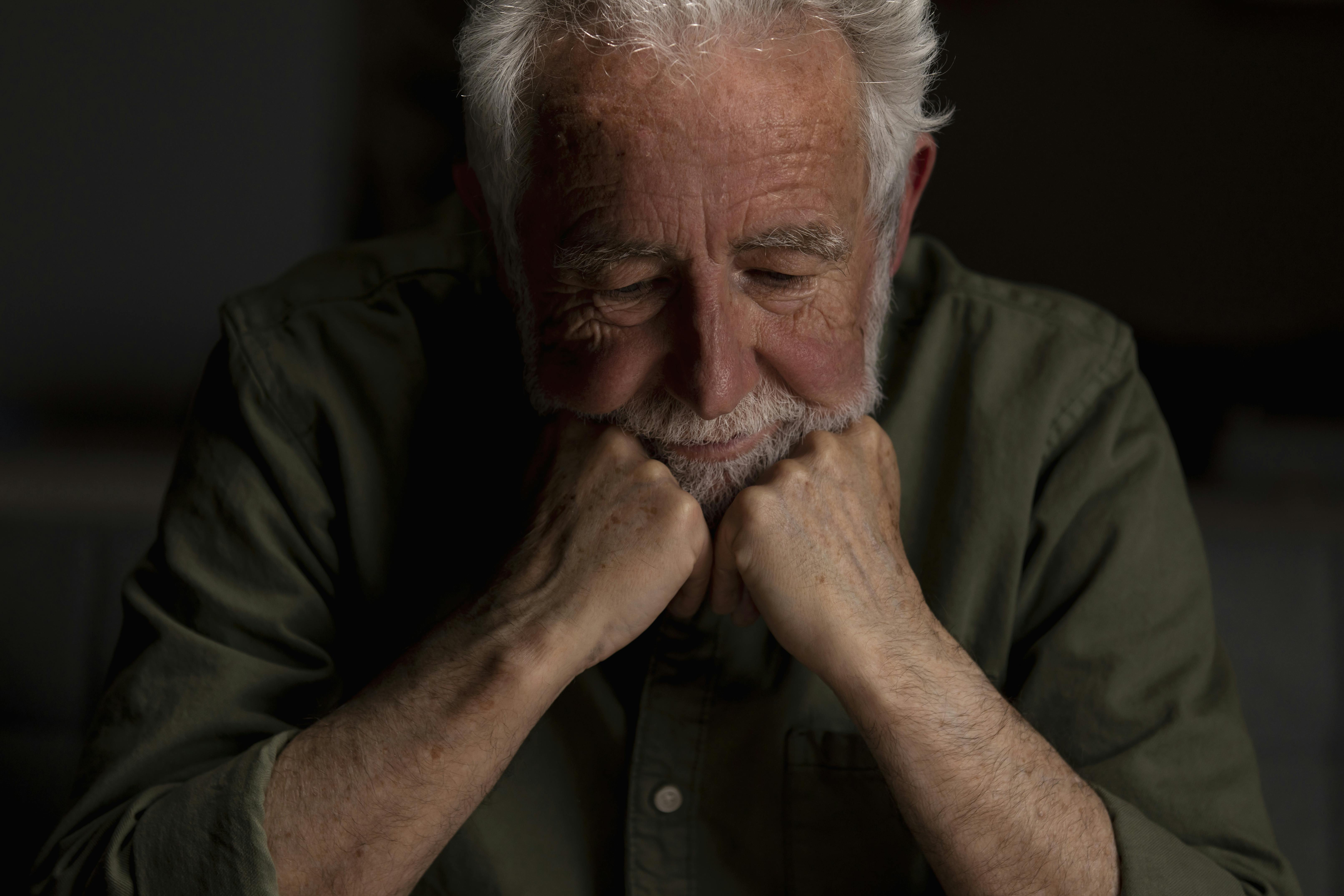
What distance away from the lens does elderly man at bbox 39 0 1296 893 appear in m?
1.08

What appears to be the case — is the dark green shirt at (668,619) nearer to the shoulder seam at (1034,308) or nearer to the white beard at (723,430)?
the shoulder seam at (1034,308)

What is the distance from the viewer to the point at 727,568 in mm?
1169

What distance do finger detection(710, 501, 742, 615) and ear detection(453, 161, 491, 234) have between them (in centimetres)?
54

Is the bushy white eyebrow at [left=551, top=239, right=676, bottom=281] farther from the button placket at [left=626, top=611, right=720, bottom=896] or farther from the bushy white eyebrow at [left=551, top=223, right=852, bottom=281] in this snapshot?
the button placket at [left=626, top=611, right=720, bottom=896]

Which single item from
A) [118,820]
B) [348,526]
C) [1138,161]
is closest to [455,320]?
[348,526]

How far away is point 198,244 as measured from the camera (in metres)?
2.34

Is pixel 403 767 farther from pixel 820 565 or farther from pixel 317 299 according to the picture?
pixel 317 299

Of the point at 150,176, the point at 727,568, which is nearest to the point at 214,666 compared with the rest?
the point at 727,568

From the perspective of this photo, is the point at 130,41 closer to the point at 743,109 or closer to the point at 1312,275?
the point at 743,109

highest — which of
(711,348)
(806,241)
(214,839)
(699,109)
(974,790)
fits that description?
(699,109)

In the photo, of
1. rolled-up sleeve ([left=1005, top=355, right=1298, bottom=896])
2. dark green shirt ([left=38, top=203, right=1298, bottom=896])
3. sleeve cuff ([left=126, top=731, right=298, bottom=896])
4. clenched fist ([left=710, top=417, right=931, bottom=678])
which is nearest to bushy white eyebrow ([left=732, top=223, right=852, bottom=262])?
clenched fist ([left=710, top=417, right=931, bottom=678])

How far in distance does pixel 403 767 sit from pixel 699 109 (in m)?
0.75

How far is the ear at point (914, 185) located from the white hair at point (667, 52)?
0.11 ft

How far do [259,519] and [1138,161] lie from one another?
1.74 metres
